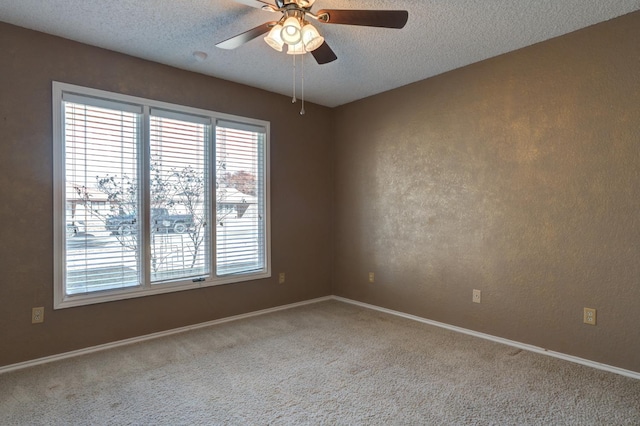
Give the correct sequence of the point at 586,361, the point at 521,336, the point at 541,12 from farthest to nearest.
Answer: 1. the point at 521,336
2. the point at 586,361
3. the point at 541,12

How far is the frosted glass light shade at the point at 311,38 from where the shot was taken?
220 cm

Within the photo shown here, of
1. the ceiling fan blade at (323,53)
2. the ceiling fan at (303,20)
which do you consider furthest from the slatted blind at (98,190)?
Result: the ceiling fan blade at (323,53)

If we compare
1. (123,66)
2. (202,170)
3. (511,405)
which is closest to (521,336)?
(511,405)

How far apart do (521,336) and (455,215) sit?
1.24m

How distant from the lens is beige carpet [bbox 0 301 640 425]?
212cm

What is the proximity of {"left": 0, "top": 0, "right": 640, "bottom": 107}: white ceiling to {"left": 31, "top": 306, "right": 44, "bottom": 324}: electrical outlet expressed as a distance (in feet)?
7.28

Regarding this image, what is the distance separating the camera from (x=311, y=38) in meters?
2.23

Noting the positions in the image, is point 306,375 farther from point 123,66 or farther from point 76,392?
point 123,66

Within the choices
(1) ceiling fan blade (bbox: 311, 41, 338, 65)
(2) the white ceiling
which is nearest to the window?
(2) the white ceiling

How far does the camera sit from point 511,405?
7.30 feet

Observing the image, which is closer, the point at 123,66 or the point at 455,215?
the point at 123,66

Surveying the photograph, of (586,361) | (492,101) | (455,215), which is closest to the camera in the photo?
(586,361)

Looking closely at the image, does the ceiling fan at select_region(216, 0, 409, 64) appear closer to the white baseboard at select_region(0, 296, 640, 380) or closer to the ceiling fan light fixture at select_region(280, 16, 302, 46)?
the ceiling fan light fixture at select_region(280, 16, 302, 46)

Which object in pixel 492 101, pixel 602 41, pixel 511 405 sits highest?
pixel 602 41
